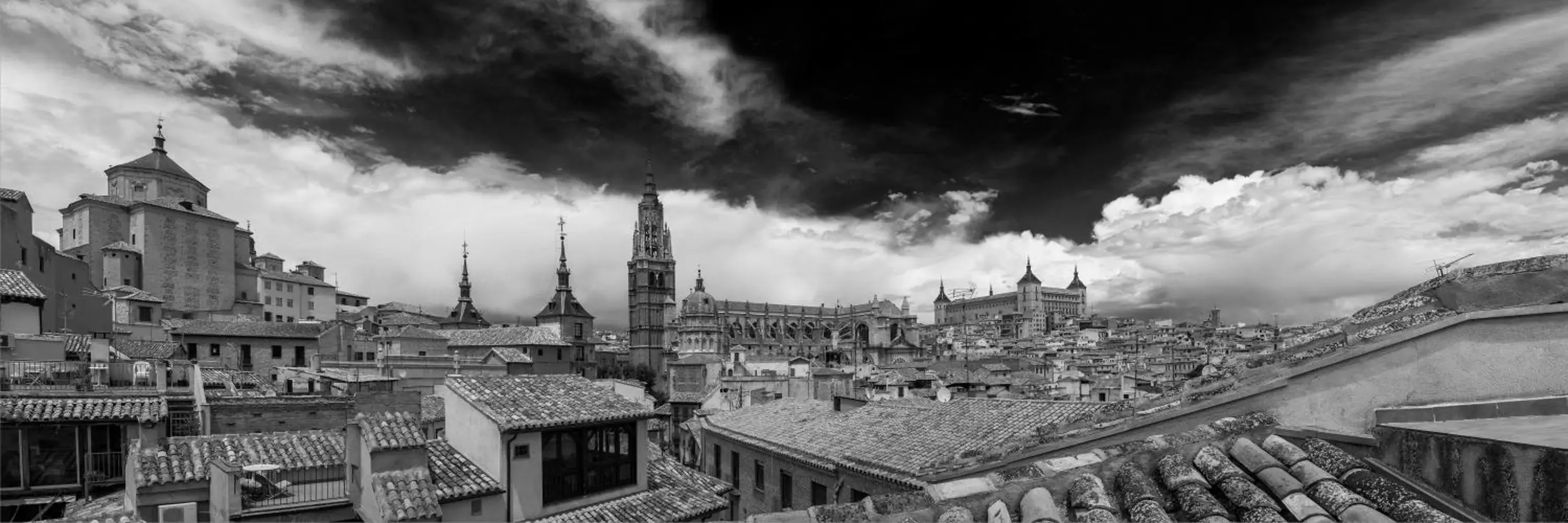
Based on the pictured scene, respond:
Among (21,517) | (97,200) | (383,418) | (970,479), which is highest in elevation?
(97,200)

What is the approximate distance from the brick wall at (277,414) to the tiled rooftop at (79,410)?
2178 millimetres

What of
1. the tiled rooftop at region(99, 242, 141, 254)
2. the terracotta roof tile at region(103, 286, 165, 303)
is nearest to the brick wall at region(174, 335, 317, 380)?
the terracotta roof tile at region(103, 286, 165, 303)

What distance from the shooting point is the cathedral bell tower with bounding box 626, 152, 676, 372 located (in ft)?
341

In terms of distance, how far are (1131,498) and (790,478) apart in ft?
41.9

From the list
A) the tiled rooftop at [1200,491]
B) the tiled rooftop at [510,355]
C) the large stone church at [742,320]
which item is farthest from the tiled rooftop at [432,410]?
the large stone church at [742,320]

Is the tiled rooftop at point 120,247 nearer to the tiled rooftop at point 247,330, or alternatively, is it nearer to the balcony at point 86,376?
the tiled rooftop at point 247,330

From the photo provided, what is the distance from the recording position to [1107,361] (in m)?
68.5

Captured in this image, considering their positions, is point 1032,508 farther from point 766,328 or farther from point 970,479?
point 766,328

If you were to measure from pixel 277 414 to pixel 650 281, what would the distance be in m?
93.6

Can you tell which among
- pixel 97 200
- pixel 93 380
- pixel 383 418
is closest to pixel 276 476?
pixel 383 418

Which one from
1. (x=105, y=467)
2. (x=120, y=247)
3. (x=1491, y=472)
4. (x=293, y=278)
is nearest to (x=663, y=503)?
(x=105, y=467)

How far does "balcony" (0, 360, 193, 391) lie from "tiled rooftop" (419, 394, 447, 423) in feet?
17.8

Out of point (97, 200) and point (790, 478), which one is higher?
point (97, 200)

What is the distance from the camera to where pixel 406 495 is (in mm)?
9664
